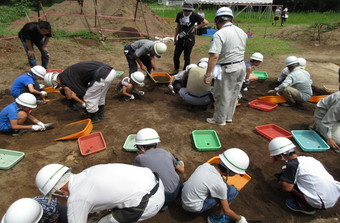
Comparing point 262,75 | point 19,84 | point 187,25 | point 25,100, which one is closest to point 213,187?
point 25,100

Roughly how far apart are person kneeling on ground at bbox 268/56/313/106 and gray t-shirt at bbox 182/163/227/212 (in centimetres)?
375

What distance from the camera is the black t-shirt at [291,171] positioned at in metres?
2.57

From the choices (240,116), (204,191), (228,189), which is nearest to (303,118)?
(240,116)

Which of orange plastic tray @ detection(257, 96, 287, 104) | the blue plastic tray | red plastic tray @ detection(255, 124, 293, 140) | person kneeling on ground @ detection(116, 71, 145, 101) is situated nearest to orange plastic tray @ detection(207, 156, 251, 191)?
red plastic tray @ detection(255, 124, 293, 140)

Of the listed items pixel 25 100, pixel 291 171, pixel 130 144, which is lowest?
pixel 130 144

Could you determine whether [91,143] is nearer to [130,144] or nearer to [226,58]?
[130,144]

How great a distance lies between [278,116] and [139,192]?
403cm

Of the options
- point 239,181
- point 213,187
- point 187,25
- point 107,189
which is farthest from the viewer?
point 187,25

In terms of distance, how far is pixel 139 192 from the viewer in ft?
6.72

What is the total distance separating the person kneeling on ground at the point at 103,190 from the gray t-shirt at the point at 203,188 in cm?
41

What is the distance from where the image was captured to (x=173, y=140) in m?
4.04

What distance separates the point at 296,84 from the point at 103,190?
5.04m

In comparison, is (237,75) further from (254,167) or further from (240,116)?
(254,167)

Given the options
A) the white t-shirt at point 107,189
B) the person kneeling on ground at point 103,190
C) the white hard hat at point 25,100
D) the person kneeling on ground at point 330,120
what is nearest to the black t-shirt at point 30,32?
the white hard hat at point 25,100
